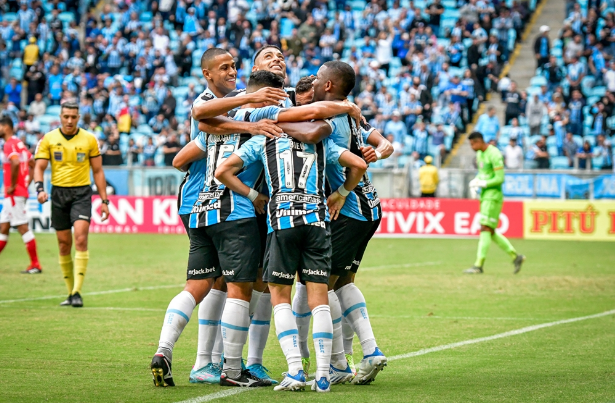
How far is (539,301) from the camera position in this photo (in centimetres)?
1240

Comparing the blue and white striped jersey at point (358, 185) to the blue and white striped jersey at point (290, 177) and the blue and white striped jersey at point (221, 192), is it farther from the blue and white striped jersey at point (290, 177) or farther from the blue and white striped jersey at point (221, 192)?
the blue and white striped jersey at point (221, 192)

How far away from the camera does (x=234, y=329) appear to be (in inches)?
261

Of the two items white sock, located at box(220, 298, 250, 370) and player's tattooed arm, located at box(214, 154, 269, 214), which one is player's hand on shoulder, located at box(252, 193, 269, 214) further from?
white sock, located at box(220, 298, 250, 370)

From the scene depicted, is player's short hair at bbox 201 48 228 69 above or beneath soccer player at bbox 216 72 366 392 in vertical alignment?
above

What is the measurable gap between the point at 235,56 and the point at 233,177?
26688 mm

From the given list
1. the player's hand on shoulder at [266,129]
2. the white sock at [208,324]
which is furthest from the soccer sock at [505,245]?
the player's hand on shoulder at [266,129]

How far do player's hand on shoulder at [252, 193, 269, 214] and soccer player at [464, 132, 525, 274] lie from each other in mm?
9895

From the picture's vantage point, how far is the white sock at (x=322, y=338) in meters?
6.35

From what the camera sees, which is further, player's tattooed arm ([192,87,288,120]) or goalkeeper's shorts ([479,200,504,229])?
goalkeeper's shorts ([479,200,504,229])

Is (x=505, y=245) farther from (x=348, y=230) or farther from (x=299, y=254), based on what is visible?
(x=299, y=254)

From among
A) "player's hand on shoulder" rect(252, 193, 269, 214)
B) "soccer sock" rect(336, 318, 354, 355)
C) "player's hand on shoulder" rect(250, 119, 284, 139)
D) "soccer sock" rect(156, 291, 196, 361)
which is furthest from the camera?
"soccer sock" rect(336, 318, 354, 355)

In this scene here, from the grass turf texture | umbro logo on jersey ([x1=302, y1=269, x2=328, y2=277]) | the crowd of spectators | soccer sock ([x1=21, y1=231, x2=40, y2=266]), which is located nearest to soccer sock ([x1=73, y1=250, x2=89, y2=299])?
the grass turf texture

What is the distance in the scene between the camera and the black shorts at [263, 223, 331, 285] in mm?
6359

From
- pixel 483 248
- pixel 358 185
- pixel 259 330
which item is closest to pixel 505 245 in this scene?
pixel 483 248
